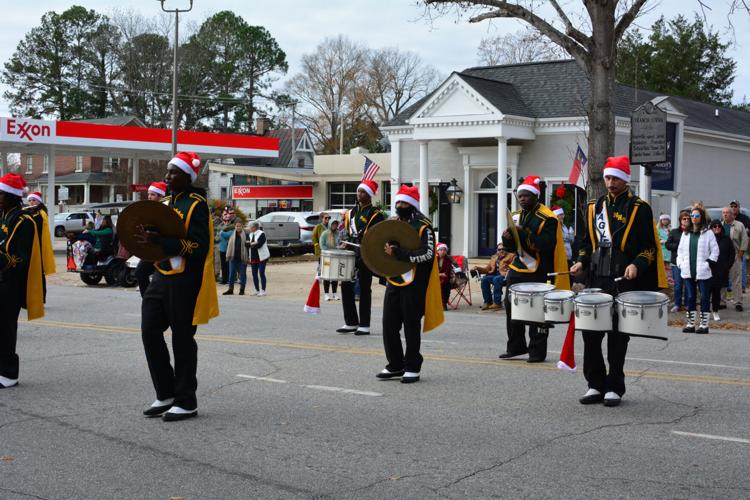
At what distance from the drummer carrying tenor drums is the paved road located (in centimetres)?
30

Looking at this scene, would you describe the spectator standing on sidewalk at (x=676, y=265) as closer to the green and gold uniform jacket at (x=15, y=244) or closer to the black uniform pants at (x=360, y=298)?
the black uniform pants at (x=360, y=298)

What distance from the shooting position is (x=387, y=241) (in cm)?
930

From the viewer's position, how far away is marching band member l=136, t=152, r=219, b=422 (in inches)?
291

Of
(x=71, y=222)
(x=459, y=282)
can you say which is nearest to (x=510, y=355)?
(x=459, y=282)

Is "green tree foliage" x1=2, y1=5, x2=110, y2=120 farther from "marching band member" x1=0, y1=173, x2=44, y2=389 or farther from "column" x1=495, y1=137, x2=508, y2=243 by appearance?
"marching band member" x1=0, y1=173, x2=44, y2=389

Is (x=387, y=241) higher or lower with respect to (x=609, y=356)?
higher

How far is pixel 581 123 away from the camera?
29188mm

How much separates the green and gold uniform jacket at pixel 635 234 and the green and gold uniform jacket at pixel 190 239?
3375 mm

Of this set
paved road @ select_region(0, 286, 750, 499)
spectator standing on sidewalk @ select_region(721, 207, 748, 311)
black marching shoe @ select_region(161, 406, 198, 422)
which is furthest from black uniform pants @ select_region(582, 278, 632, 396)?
spectator standing on sidewalk @ select_region(721, 207, 748, 311)

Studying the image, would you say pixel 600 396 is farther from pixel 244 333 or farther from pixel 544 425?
pixel 244 333

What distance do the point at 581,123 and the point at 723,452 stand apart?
23.6 metres

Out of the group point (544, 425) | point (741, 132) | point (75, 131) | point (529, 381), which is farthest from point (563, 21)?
point (75, 131)

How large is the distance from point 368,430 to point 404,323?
232 cm

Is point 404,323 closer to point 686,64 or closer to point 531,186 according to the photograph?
point 531,186
